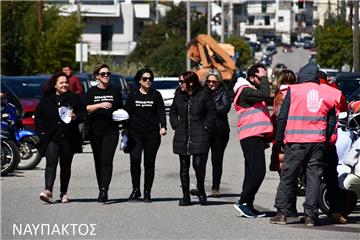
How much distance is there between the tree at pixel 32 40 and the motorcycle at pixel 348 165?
35.0 meters

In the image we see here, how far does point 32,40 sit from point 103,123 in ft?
118

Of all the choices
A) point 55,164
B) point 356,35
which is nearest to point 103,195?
point 55,164

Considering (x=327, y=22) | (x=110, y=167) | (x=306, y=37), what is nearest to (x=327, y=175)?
(x=110, y=167)

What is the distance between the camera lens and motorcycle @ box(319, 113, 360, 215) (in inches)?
512

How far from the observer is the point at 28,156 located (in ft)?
67.4

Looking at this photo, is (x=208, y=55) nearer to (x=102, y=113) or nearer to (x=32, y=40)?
(x=32, y=40)

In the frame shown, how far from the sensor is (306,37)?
15438 centimetres

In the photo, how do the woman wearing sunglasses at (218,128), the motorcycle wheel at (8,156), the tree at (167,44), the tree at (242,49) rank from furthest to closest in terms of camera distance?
1. the tree at (242,49)
2. the tree at (167,44)
3. the motorcycle wheel at (8,156)
4. the woman wearing sunglasses at (218,128)

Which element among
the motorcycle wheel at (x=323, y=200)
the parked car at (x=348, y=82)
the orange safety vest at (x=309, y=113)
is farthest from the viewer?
the parked car at (x=348, y=82)

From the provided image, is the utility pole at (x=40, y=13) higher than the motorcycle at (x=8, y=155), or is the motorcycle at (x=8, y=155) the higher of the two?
the utility pole at (x=40, y=13)

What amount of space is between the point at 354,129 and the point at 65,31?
38.9m

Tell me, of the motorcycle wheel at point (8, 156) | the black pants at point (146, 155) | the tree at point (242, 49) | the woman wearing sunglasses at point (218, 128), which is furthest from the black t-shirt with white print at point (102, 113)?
the tree at point (242, 49)

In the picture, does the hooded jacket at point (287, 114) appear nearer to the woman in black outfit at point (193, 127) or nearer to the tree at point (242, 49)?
the woman in black outfit at point (193, 127)

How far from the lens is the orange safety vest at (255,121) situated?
13.6m
